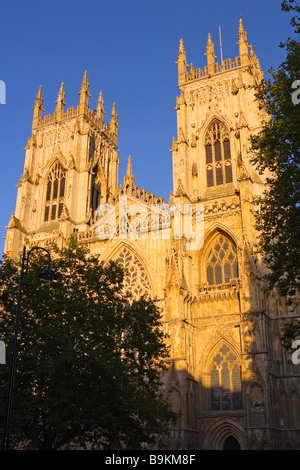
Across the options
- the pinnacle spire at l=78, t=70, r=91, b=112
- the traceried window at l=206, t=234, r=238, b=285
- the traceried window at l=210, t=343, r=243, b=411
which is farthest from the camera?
the pinnacle spire at l=78, t=70, r=91, b=112

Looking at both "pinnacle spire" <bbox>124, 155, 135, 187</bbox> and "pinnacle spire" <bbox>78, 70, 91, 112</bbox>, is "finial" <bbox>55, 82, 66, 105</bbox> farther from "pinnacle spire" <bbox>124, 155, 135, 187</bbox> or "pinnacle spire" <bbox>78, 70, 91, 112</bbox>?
"pinnacle spire" <bbox>124, 155, 135, 187</bbox>

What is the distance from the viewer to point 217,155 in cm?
3538

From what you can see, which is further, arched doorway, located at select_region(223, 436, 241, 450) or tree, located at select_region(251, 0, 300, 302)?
arched doorway, located at select_region(223, 436, 241, 450)

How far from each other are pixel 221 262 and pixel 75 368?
52.0 ft

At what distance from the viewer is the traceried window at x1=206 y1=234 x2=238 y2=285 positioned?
30047mm

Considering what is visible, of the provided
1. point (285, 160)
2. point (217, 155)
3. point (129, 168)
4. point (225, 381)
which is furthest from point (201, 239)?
point (285, 160)

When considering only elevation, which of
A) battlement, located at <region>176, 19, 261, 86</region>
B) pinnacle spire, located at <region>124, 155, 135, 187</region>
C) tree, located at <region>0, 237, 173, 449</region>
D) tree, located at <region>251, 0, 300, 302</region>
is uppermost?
battlement, located at <region>176, 19, 261, 86</region>

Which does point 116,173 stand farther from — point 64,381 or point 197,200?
point 64,381

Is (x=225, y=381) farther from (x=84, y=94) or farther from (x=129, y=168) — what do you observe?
(x=84, y=94)

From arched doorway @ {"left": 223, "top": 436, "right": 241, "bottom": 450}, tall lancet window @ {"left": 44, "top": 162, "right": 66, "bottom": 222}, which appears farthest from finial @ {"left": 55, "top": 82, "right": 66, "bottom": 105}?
arched doorway @ {"left": 223, "top": 436, "right": 241, "bottom": 450}

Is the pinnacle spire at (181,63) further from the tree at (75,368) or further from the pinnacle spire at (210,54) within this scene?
the tree at (75,368)

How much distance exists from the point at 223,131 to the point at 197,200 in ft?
19.7

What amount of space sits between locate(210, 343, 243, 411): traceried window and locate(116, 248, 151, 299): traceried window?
6.16 m

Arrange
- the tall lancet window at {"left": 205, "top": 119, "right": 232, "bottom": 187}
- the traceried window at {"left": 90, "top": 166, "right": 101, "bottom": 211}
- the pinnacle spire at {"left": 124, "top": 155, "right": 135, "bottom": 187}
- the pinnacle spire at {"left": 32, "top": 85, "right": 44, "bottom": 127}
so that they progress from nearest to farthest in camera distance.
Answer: the tall lancet window at {"left": 205, "top": 119, "right": 232, "bottom": 187} < the pinnacle spire at {"left": 124, "top": 155, "right": 135, "bottom": 187} < the traceried window at {"left": 90, "top": 166, "right": 101, "bottom": 211} < the pinnacle spire at {"left": 32, "top": 85, "right": 44, "bottom": 127}
